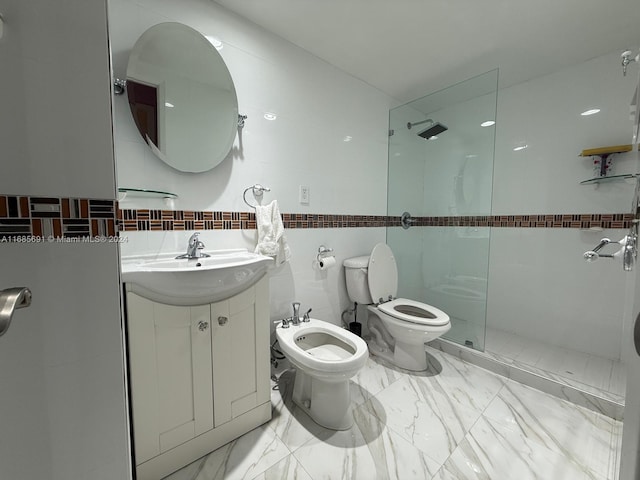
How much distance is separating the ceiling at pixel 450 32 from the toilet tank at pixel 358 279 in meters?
1.49

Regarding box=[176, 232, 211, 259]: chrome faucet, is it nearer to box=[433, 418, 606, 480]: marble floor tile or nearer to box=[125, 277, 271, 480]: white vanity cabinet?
box=[125, 277, 271, 480]: white vanity cabinet

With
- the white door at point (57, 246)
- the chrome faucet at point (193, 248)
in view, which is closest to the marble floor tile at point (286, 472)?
the white door at point (57, 246)

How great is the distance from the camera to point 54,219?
55cm

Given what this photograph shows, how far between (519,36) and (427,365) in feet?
7.41

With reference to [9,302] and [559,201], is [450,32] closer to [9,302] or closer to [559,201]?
[559,201]

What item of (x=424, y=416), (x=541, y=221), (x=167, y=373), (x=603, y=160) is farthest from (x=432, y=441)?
(x=603, y=160)

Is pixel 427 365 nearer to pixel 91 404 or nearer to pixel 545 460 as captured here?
pixel 545 460

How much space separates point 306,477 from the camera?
1.08 m

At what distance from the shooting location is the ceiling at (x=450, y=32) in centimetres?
141

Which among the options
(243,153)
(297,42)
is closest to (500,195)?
(297,42)

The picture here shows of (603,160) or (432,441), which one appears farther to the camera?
(603,160)

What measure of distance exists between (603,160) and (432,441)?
7.19 feet

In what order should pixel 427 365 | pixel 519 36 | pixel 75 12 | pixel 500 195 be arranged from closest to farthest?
pixel 75 12, pixel 519 36, pixel 427 365, pixel 500 195

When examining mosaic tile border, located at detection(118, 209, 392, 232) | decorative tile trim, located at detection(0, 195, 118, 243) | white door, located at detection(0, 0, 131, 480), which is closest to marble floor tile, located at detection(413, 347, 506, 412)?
mosaic tile border, located at detection(118, 209, 392, 232)
